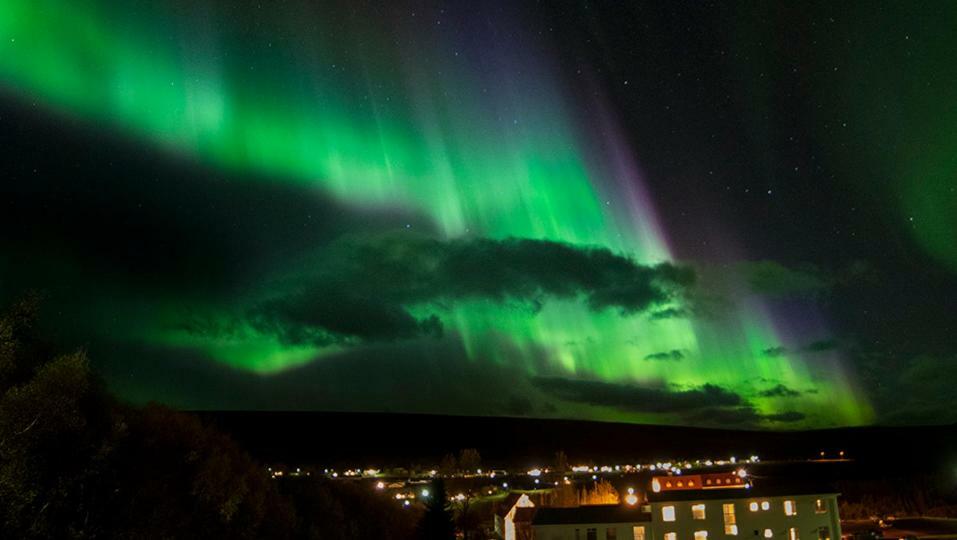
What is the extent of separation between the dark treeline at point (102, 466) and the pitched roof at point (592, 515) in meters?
15.9

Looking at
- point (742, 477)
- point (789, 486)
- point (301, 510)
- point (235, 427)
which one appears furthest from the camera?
point (235, 427)

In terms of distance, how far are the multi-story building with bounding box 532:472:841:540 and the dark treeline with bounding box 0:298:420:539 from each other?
57.9 feet

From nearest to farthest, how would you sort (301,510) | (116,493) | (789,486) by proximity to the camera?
1. (116,493)
2. (301,510)
3. (789,486)

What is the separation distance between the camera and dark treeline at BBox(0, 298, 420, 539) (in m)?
20.0

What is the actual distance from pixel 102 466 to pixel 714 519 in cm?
3837

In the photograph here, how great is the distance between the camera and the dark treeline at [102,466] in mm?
20000

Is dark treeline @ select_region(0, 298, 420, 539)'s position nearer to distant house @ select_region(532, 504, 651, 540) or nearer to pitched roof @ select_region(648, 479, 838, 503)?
distant house @ select_region(532, 504, 651, 540)

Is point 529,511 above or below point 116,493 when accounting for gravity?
below

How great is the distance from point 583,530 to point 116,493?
3099 centimetres

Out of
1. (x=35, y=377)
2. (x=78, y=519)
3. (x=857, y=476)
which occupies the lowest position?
(x=857, y=476)

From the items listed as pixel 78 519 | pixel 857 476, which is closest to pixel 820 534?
pixel 78 519

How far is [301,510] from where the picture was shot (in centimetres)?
4400

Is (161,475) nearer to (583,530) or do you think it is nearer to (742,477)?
(583,530)

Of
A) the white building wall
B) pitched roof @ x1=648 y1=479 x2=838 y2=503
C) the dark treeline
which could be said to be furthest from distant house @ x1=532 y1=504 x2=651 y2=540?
the dark treeline
